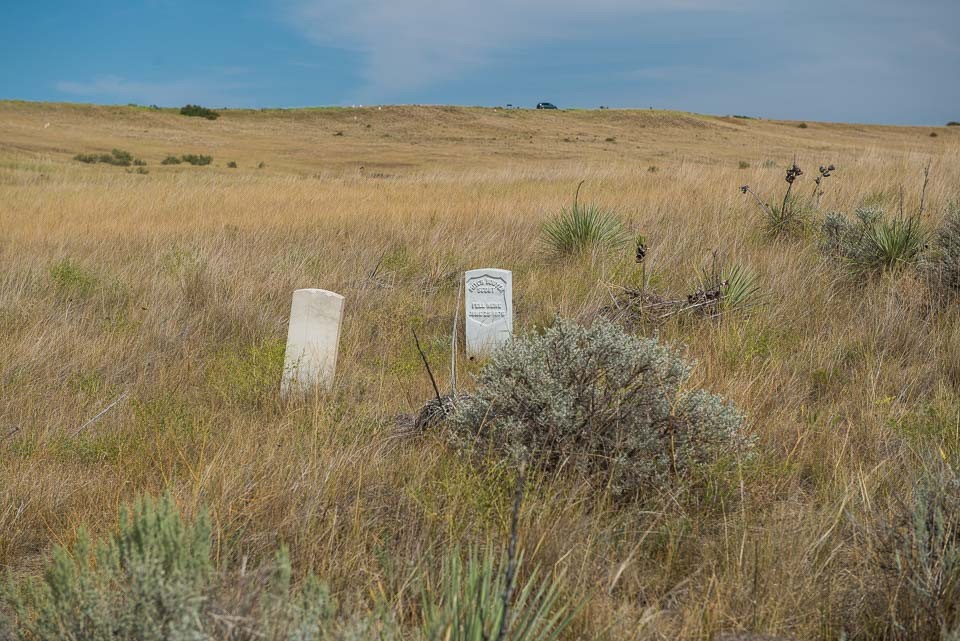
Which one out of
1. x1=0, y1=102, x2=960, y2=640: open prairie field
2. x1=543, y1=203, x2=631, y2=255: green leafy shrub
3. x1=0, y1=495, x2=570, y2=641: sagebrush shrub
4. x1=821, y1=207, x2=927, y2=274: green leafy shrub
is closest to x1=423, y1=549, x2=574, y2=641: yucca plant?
x1=0, y1=495, x2=570, y2=641: sagebrush shrub

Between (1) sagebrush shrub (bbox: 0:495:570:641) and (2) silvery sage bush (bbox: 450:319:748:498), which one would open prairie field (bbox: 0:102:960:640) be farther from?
(1) sagebrush shrub (bbox: 0:495:570:641)

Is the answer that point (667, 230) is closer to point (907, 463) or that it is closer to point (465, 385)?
point (465, 385)

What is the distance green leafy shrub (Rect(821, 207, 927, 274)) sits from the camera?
6047 millimetres

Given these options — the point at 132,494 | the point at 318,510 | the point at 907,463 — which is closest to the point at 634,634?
the point at 318,510

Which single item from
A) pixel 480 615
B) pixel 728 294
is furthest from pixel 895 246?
pixel 480 615

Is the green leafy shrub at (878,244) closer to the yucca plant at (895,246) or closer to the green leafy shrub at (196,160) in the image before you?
the yucca plant at (895,246)

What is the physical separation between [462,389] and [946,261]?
4.05 m

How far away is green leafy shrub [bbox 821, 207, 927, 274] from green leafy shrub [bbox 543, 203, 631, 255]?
6.89 ft

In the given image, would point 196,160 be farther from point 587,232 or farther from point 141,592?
point 141,592

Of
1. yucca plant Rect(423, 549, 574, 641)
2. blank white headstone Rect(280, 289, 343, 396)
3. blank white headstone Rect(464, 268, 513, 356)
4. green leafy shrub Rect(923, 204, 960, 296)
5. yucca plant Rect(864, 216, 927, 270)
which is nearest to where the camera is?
yucca plant Rect(423, 549, 574, 641)

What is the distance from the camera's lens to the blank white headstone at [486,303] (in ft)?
19.1

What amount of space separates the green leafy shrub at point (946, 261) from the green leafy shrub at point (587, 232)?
285 cm

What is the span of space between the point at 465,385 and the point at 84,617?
3.05m

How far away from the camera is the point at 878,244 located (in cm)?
613
